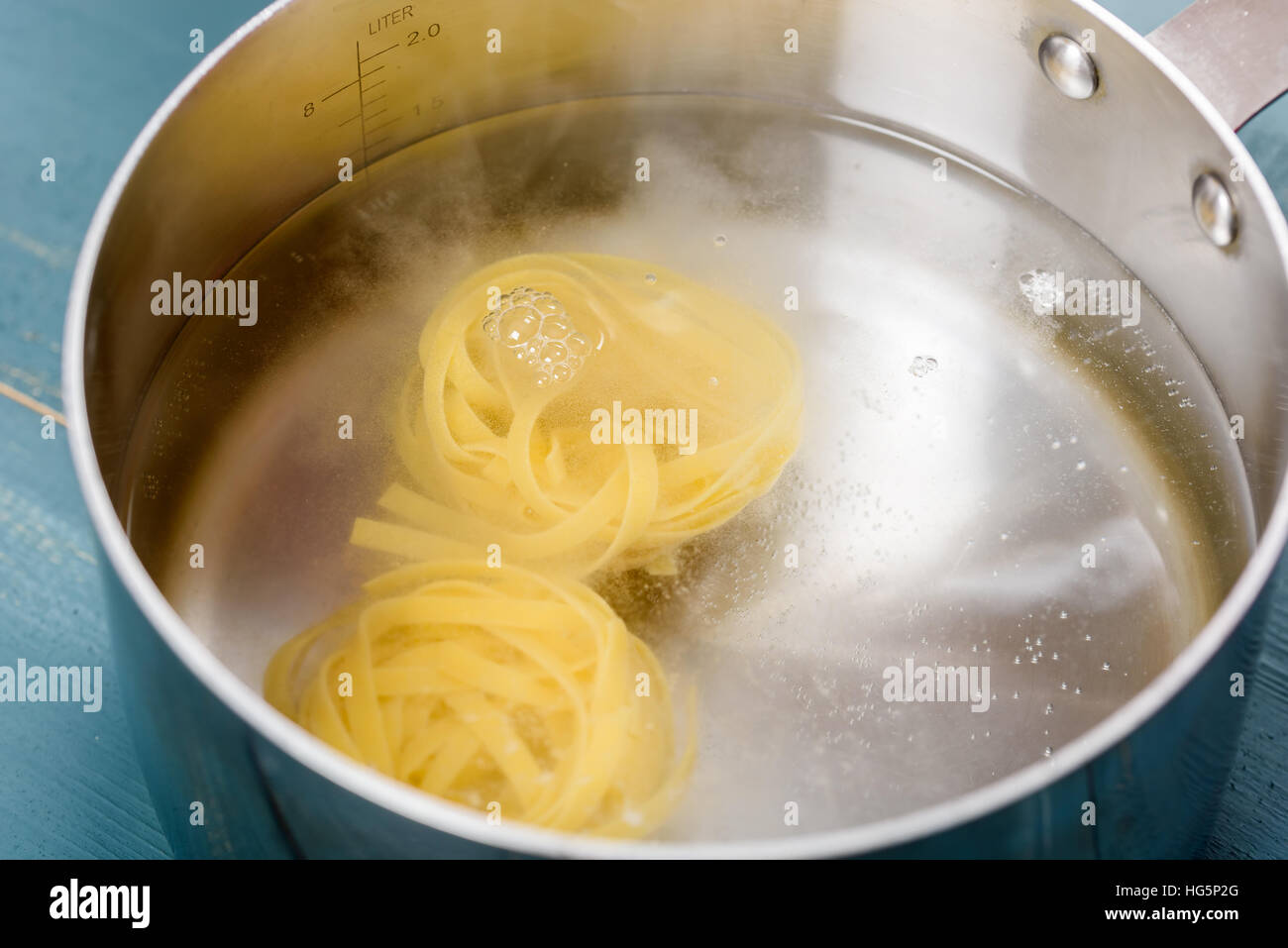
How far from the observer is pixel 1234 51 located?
2.99 ft

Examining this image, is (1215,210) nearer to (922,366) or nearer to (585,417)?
(922,366)

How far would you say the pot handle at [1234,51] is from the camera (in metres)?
0.90

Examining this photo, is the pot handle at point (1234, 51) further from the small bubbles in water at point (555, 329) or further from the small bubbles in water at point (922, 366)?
the small bubbles in water at point (555, 329)

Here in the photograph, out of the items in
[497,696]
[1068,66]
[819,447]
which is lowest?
[497,696]

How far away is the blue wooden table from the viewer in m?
0.87

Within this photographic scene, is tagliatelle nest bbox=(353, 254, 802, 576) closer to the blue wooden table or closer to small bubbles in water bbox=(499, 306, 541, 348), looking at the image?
small bubbles in water bbox=(499, 306, 541, 348)

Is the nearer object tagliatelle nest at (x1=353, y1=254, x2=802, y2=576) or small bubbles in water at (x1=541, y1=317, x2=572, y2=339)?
tagliatelle nest at (x1=353, y1=254, x2=802, y2=576)

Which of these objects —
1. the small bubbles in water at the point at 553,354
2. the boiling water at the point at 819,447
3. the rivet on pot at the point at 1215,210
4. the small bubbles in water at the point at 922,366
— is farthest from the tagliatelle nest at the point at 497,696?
the rivet on pot at the point at 1215,210

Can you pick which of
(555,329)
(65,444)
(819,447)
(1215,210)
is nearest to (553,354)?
(555,329)

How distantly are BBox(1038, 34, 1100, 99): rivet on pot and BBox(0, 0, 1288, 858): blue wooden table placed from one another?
196mm

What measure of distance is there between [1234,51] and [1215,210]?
0.10 meters

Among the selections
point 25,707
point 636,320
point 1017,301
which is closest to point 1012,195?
point 1017,301

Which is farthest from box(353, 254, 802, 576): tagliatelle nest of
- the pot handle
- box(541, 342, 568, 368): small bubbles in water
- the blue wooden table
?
the pot handle

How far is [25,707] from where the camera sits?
2.97 ft
